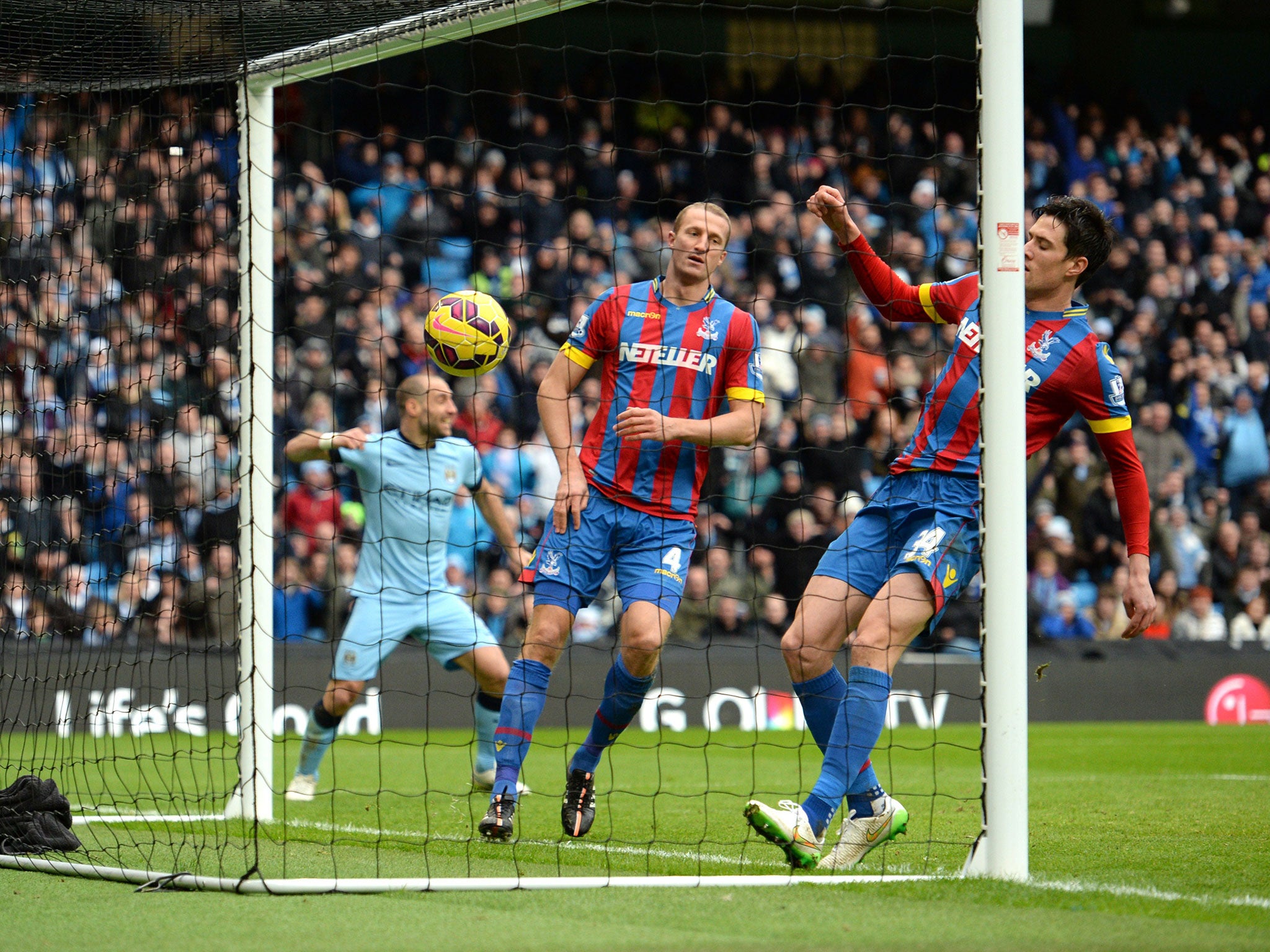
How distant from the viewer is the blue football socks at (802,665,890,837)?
491 centimetres

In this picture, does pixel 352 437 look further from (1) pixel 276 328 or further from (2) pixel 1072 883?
(1) pixel 276 328

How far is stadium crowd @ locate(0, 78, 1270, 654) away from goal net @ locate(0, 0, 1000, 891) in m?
0.07

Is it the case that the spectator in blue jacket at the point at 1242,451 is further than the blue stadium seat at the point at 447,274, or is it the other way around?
the spectator in blue jacket at the point at 1242,451

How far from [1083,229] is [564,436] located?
6.62 feet

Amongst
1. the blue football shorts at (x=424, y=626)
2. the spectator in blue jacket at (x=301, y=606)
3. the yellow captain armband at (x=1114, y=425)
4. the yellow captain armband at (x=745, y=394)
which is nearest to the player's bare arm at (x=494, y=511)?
the blue football shorts at (x=424, y=626)

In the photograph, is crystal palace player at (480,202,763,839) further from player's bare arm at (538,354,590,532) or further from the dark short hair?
the dark short hair

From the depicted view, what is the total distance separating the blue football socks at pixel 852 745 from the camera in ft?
16.1

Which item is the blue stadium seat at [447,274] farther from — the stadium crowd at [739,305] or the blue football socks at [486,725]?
the blue football socks at [486,725]

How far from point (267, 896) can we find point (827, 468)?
10155mm

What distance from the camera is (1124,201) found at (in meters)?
17.1

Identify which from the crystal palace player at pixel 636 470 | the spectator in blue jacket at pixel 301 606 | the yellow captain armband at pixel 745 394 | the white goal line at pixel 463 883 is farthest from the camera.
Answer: the spectator in blue jacket at pixel 301 606

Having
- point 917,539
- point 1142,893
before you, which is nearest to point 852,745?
point 917,539

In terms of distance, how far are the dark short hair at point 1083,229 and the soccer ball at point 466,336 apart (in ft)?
7.47

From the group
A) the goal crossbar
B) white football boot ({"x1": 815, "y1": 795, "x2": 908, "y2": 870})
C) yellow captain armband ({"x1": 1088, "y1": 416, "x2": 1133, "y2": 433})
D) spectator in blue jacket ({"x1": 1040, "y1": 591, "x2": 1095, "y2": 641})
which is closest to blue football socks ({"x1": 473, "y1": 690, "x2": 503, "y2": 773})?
white football boot ({"x1": 815, "y1": 795, "x2": 908, "y2": 870})
